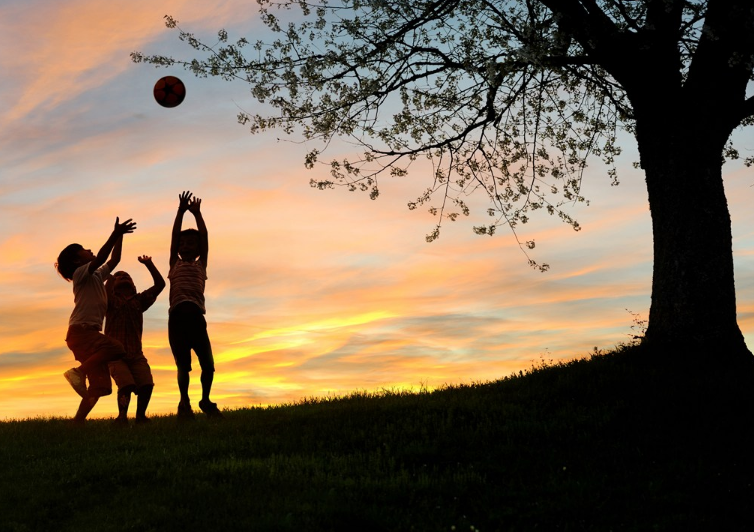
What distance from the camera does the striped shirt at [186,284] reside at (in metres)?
13.4

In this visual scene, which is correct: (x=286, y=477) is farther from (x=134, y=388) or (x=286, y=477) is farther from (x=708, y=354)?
(x=708, y=354)

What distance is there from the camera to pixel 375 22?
15.7 m

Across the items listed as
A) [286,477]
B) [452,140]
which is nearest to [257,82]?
[452,140]

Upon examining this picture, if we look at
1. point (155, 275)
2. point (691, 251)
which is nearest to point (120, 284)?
point (155, 275)

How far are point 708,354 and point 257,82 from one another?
1102 cm

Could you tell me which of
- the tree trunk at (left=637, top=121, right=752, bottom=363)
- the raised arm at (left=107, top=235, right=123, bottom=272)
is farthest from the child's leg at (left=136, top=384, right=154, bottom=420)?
the tree trunk at (left=637, top=121, right=752, bottom=363)

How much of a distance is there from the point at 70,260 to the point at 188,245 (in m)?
2.54

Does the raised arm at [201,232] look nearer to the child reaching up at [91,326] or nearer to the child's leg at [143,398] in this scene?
the child reaching up at [91,326]

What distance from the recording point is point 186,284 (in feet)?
44.1

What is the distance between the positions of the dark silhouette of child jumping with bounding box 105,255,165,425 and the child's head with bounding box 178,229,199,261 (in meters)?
1.22

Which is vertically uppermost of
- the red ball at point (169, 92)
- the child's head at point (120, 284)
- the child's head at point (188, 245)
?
the red ball at point (169, 92)

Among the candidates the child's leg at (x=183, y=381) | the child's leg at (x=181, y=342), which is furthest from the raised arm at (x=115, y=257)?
the child's leg at (x=183, y=381)

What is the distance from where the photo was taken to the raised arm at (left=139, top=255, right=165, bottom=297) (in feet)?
47.7

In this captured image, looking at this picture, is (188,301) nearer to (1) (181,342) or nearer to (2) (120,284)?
(1) (181,342)
